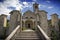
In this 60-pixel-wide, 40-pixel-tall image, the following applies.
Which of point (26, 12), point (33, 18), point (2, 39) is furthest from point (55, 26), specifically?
point (2, 39)

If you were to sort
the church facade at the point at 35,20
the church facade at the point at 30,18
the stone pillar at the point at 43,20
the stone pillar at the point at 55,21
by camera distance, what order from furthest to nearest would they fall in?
1. the stone pillar at the point at 55,21
2. the stone pillar at the point at 43,20
3. the church facade at the point at 35,20
4. the church facade at the point at 30,18

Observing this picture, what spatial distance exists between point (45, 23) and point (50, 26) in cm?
153

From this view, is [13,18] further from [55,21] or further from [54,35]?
[55,21]

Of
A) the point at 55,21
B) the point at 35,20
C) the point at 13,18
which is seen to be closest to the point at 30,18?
the point at 35,20

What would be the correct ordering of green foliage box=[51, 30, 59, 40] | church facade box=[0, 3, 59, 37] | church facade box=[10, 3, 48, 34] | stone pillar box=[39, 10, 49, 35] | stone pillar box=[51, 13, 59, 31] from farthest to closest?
1. stone pillar box=[51, 13, 59, 31]
2. stone pillar box=[39, 10, 49, 35]
3. church facade box=[0, 3, 59, 37]
4. church facade box=[10, 3, 48, 34]
5. green foliage box=[51, 30, 59, 40]

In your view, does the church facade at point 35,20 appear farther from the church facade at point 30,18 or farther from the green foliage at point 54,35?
the green foliage at point 54,35

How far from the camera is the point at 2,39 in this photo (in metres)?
23.4

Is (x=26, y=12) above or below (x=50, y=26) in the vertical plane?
above

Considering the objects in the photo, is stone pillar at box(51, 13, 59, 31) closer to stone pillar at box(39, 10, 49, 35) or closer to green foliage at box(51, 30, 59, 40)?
green foliage at box(51, 30, 59, 40)

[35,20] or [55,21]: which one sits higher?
[35,20]

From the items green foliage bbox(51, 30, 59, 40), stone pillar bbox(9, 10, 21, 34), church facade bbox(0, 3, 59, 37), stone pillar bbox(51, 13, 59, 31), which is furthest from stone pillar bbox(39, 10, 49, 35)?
stone pillar bbox(9, 10, 21, 34)

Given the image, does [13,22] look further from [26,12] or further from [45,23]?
[45,23]

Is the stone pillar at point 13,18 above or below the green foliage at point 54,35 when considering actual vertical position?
above

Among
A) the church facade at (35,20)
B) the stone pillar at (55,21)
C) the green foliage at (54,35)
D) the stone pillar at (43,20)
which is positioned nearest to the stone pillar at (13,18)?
the church facade at (35,20)
